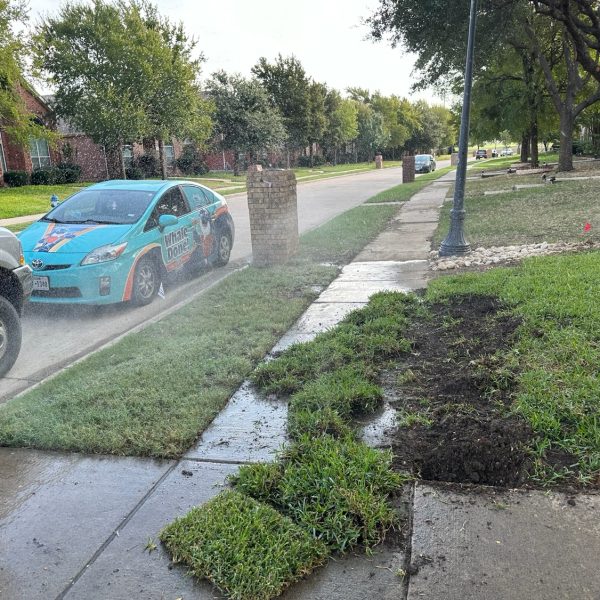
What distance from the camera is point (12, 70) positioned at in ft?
69.1

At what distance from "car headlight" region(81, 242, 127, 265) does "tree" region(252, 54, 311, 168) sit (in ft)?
159

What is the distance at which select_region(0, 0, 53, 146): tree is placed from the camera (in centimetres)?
2066

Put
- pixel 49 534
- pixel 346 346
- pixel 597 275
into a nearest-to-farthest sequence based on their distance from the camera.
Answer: pixel 49 534, pixel 346 346, pixel 597 275

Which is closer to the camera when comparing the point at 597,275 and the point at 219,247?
the point at 597,275

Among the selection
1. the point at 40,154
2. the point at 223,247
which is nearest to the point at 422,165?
the point at 40,154

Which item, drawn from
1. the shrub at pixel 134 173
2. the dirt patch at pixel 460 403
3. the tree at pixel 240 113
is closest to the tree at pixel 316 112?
the tree at pixel 240 113

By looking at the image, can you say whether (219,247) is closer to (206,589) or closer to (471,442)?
(471,442)

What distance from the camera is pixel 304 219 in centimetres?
1598

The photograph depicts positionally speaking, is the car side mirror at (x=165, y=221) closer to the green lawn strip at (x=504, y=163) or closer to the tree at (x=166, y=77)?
the tree at (x=166, y=77)

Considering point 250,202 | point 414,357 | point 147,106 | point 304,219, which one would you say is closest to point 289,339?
point 414,357

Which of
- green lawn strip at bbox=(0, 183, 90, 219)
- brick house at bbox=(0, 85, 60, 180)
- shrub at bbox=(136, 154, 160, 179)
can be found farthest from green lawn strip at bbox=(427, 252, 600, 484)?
shrub at bbox=(136, 154, 160, 179)

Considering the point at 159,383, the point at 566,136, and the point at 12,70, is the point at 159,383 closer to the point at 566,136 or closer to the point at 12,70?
the point at 12,70

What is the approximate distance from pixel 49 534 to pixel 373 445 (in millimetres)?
1791

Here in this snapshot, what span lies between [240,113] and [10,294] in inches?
1560
